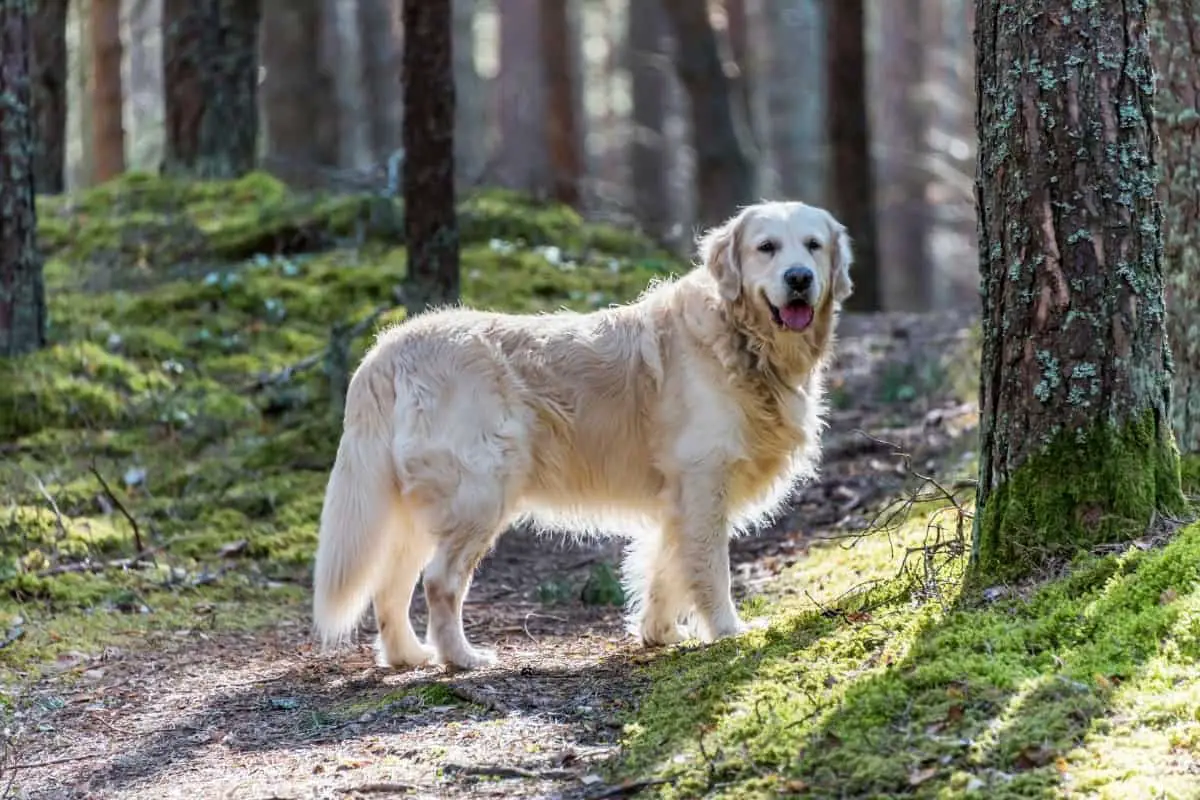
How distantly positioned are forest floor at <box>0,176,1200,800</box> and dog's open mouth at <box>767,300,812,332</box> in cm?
76

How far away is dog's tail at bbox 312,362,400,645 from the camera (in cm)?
560

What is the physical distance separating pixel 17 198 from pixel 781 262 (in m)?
4.83

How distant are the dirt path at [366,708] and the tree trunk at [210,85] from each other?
22.8 ft

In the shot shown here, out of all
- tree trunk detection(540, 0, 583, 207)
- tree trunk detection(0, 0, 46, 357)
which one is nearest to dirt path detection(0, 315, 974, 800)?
tree trunk detection(0, 0, 46, 357)

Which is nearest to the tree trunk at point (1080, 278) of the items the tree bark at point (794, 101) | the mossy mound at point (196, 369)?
the mossy mound at point (196, 369)

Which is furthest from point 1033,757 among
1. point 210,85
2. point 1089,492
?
point 210,85

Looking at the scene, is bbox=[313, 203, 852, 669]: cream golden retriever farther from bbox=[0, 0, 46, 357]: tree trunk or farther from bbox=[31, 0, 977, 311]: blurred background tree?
bbox=[0, 0, 46, 357]: tree trunk

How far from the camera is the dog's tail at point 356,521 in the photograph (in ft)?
18.4

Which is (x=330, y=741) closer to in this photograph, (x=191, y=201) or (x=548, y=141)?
(x=191, y=201)

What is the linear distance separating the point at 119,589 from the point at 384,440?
187cm

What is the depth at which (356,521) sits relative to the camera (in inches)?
222

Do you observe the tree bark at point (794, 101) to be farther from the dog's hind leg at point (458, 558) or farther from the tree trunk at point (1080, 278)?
the tree trunk at point (1080, 278)

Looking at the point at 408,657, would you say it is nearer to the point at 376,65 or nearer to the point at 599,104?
the point at 376,65

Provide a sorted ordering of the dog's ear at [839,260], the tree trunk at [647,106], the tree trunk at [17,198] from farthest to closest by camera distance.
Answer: the tree trunk at [647,106], the tree trunk at [17,198], the dog's ear at [839,260]
